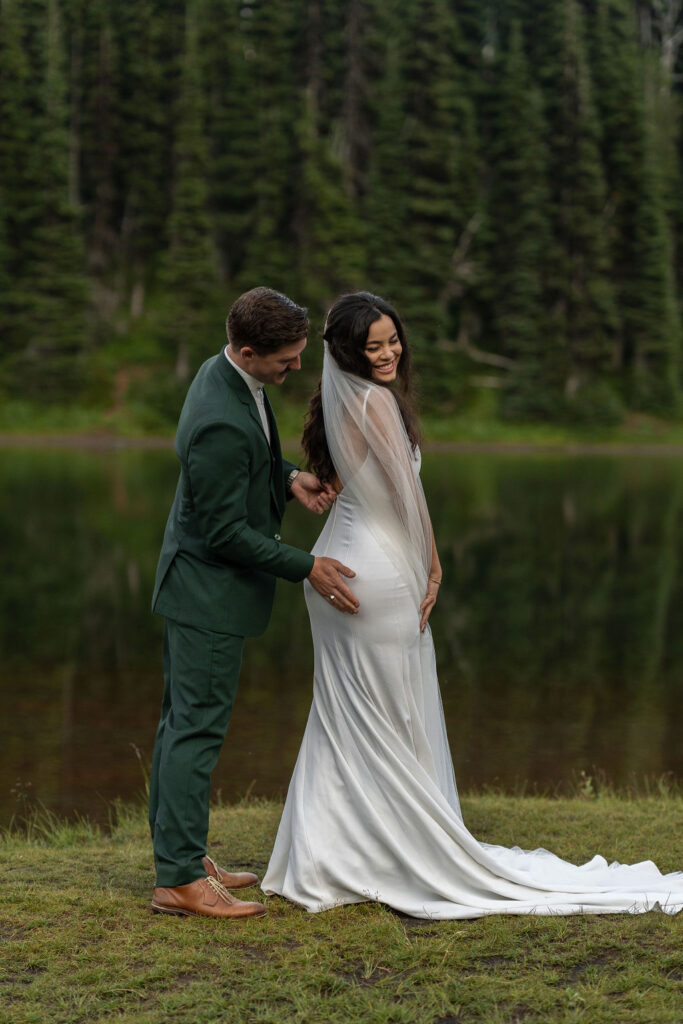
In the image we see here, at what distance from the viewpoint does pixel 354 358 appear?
14.7 feet

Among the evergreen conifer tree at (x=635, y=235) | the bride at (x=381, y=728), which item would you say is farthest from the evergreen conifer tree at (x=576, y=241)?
the bride at (x=381, y=728)

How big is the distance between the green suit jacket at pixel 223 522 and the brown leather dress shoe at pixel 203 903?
84 centimetres

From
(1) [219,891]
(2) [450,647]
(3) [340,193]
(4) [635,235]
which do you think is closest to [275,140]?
(3) [340,193]

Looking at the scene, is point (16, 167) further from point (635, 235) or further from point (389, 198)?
point (635, 235)

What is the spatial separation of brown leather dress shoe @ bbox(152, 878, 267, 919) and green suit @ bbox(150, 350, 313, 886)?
0.04m

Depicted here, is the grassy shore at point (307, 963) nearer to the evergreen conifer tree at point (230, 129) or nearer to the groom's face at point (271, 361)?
the groom's face at point (271, 361)

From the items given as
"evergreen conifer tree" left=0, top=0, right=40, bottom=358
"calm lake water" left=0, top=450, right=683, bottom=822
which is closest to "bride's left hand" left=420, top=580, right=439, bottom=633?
"calm lake water" left=0, top=450, right=683, bottom=822

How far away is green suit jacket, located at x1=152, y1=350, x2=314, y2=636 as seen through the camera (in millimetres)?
4207

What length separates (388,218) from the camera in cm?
4512

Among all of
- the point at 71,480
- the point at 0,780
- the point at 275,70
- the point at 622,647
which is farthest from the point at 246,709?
the point at 275,70

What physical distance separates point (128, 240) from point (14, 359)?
7762mm

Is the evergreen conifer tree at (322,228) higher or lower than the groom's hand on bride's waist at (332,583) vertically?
higher

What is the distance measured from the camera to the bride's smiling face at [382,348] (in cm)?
444

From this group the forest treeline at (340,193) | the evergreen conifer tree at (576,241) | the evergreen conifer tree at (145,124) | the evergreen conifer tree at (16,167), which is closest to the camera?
the evergreen conifer tree at (16,167)
